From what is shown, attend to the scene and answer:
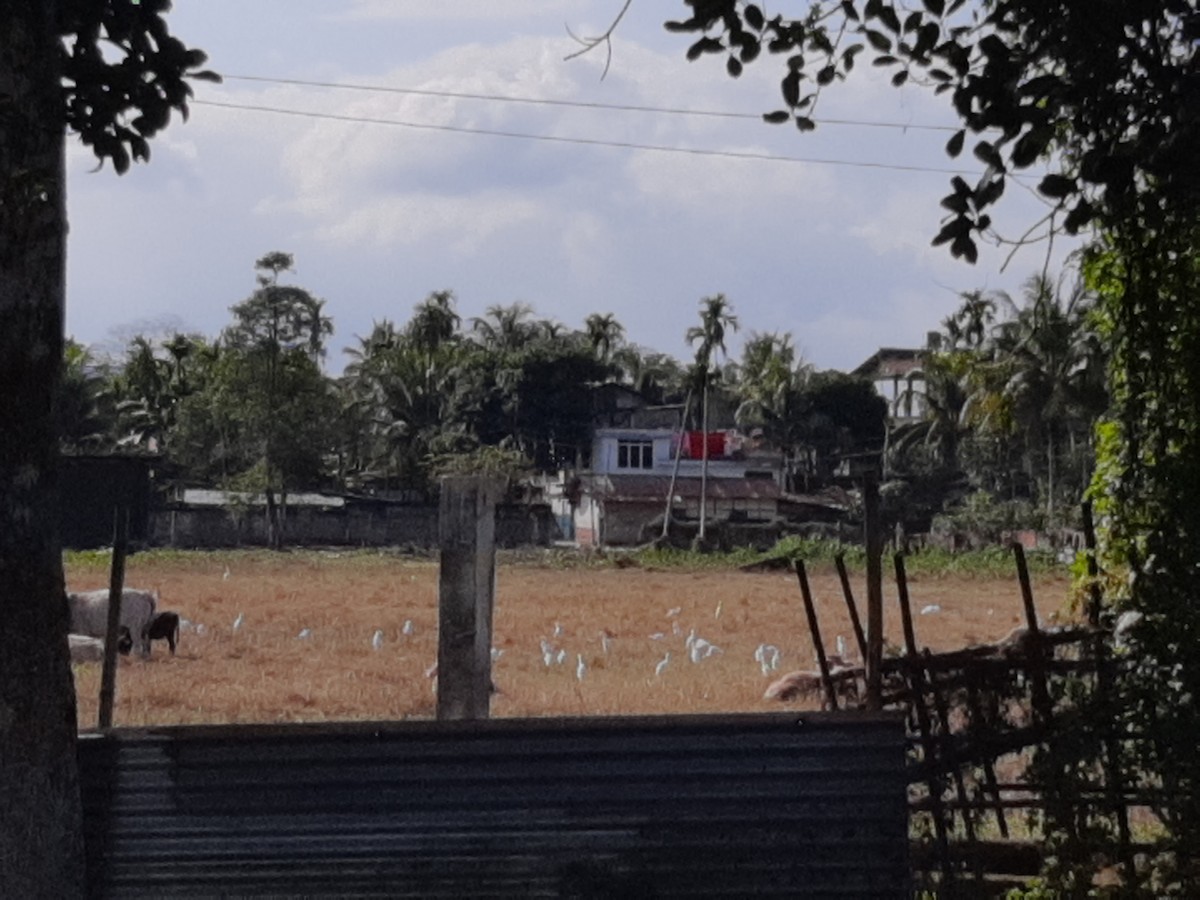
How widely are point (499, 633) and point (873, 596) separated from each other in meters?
21.3

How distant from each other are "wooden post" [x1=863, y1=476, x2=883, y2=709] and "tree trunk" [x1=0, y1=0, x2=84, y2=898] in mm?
2964

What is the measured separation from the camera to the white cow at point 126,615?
2345 centimetres

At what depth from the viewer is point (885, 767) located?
6.80 m

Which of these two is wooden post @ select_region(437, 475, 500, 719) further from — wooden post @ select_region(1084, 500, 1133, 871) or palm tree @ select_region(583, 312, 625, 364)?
palm tree @ select_region(583, 312, 625, 364)

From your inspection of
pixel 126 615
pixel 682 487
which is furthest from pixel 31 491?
pixel 682 487

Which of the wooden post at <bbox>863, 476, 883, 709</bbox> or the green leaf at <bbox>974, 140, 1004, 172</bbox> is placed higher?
the green leaf at <bbox>974, 140, 1004, 172</bbox>

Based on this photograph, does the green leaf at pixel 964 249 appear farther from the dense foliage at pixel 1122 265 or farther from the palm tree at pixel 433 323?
the palm tree at pixel 433 323

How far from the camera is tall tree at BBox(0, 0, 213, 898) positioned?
615cm

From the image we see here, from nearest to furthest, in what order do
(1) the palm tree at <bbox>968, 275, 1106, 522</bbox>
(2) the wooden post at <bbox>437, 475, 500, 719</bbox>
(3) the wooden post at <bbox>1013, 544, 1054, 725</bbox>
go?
(3) the wooden post at <bbox>1013, 544, 1054, 725</bbox> < (2) the wooden post at <bbox>437, 475, 500, 719</bbox> < (1) the palm tree at <bbox>968, 275, 1106, 522</bbox>

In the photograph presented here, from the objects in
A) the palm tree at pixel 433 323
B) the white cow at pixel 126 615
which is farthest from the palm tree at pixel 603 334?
the white cow at pixel 126 615

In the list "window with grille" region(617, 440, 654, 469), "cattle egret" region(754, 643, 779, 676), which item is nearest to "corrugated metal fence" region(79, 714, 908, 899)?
"cattle egret" region(754, 643, 779, 676)

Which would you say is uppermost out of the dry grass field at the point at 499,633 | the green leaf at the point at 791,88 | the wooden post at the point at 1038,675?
the green leaf at the point at 791,88

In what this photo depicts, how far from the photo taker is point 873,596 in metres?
6.93

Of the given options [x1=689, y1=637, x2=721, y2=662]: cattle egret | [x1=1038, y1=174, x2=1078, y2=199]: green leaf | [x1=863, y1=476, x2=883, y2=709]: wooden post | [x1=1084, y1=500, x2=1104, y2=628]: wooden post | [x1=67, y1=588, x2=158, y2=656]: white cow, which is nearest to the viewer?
[x1=1038, y1=174, x2=1078, y2=199]: green leaf
